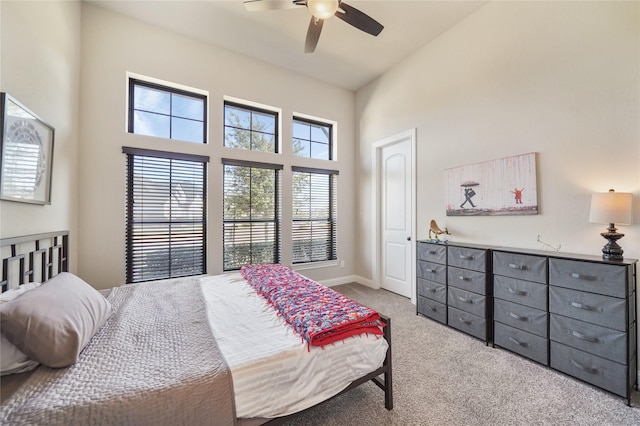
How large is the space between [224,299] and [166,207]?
1.78 m

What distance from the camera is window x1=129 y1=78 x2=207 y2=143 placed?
10.1 ft

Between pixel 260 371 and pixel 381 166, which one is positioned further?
pixel 381 166

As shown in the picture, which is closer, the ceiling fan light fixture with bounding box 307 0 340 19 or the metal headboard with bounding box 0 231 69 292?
the metal headboard with bounding box 0 231 69 292

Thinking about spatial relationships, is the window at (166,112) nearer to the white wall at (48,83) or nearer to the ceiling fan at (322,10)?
the white wall at (48,83)

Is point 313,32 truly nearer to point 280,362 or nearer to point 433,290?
point 280,362

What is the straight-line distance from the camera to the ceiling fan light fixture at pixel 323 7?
6.49ft

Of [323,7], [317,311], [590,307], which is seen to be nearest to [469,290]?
[590,307]

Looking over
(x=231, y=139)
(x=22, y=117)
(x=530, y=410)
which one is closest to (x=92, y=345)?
(x=22, y=117)

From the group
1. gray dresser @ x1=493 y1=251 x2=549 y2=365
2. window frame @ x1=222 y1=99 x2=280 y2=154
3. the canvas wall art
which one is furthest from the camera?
window frame @ x1=222 y1=99 x2=280 y2=154

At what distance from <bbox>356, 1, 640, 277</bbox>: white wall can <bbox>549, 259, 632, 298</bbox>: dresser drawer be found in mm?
384

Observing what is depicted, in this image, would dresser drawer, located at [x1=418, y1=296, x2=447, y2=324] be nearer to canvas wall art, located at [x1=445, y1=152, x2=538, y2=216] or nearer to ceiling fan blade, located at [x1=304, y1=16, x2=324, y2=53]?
canvas wall art, located at [x1=445, y1=152, x2=538, y2=216]

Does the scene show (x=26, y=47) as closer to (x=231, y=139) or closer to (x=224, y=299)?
(x=231, y=139)

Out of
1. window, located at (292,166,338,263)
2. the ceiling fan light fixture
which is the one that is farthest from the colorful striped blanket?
the ceiling fan light fixture

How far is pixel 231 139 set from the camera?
3.63 m
